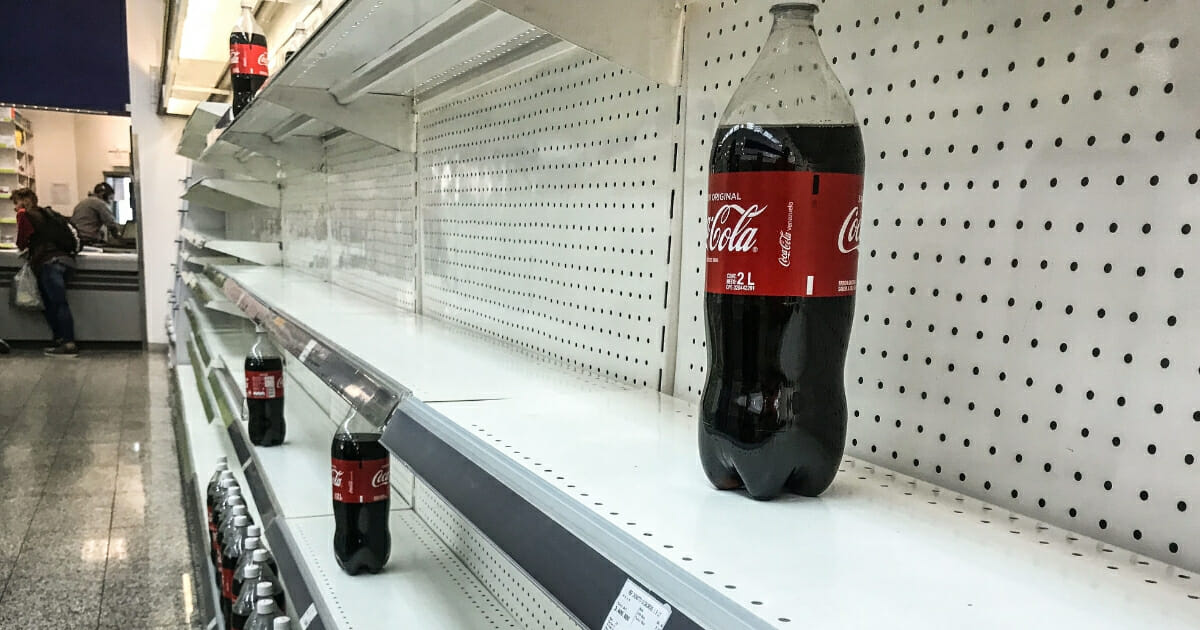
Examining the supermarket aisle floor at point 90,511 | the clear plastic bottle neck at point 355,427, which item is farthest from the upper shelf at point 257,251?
the clear plastic bottle neck at point 355,427

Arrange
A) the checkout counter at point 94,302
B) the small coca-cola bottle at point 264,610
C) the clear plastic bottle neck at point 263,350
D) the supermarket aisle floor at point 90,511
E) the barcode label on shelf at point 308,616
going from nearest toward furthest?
the barcode label on shelf at point 308,616 < the small coca-cola bottle at point 264,610 < the supermarket aisle floor at point 90,511 < the clear plastic bottle neck at point 263,350 < the checkout counter at point 94,302

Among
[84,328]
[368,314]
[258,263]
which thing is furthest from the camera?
[84,328]

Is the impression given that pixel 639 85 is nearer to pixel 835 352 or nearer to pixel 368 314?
pixel 835 352

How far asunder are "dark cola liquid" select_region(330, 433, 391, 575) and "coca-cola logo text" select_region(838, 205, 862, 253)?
1.27 metres

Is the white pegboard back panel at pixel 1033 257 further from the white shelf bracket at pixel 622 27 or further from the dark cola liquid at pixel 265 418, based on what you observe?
the dark cola liquid at pixel 265 418

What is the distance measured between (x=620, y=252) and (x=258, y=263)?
13.9 ft

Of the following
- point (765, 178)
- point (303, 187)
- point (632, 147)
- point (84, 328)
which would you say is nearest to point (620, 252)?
point (632, 147)

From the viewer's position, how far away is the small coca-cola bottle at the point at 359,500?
1735 mm

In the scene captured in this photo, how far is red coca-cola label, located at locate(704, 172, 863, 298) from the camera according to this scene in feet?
2.26

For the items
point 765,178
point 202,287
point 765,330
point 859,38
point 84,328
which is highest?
point 859,38

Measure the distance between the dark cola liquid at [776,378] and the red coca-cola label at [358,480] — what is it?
1168 millimetres

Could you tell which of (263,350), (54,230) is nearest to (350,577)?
(263,350)

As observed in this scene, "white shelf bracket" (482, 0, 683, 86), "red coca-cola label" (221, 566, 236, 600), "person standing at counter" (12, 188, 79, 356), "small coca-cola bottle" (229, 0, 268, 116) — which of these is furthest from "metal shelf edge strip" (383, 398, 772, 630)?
"person standing at counter" (12, 188, 79, 356)

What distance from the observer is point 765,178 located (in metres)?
0.70
